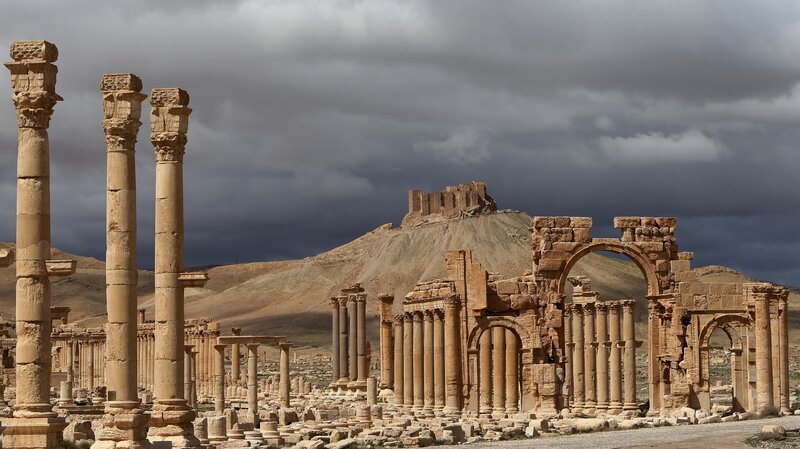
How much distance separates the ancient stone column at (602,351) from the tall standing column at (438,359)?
21.4 feet

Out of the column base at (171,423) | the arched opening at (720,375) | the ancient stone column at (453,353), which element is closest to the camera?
the column base at (171,423)

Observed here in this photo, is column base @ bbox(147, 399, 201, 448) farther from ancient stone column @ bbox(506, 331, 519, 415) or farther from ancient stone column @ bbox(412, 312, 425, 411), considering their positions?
ancient stone column @ bbox(412, 312, 425, 411)

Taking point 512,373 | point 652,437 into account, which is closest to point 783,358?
point 512,373

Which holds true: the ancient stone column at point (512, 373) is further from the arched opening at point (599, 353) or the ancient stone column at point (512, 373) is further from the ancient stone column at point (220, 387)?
the ancient stone column at point (220, 387)

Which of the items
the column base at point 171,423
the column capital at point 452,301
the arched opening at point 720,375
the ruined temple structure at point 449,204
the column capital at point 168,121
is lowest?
the arched opening at point 720,375

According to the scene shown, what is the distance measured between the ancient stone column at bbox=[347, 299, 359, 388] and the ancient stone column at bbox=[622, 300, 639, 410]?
13536 millimetres

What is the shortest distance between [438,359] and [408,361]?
4.77m

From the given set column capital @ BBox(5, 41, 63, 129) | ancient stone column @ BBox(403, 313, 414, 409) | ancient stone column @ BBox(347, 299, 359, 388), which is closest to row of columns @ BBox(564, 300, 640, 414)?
ancient stone column @ BBox(403, 313, 414, 409)

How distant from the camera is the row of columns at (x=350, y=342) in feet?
217

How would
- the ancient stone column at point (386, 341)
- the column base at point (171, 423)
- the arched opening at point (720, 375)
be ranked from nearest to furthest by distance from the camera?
1. the column base at point (171, 423)
2. the arched opening at point (720, 375)
3. the ancient stone column at point (386, 341)

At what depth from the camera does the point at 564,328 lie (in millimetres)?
49906

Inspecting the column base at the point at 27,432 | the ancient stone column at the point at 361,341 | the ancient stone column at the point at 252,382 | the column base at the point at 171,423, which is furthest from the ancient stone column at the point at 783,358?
the column base at the point at 27,432

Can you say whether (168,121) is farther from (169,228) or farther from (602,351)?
(602,351)

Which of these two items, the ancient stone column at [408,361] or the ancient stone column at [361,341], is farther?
the ancient stone column at [361,341]
